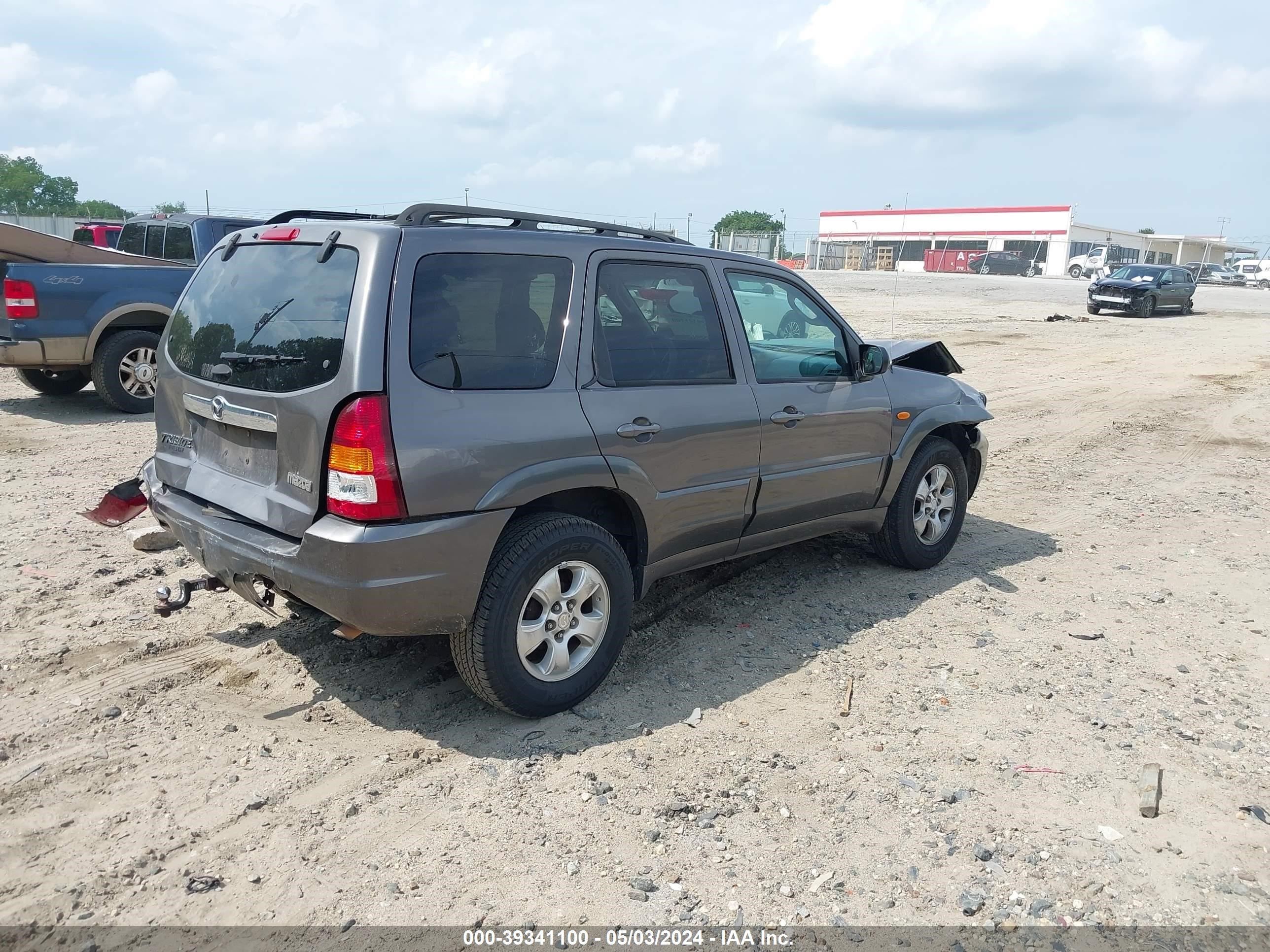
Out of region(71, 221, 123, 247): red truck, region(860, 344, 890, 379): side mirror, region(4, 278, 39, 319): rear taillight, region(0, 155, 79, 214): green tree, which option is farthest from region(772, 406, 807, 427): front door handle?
region(0, 155, 79, 214): green tree

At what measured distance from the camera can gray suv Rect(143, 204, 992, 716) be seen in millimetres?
3307

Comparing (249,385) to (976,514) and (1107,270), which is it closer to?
(976,514)

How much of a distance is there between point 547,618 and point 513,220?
5.53ft

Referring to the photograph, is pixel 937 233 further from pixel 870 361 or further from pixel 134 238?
pixel 870 361

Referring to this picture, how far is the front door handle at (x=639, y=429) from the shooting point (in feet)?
12.8

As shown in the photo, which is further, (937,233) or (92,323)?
(937,233)

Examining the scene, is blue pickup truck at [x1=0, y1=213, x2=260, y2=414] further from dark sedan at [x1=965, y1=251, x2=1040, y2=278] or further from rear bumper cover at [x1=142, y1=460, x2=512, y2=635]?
dark sedan at [x1=965, y1=251, x2=1040, y2=278]

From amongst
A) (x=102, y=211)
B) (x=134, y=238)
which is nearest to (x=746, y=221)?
(x=102, y=211)

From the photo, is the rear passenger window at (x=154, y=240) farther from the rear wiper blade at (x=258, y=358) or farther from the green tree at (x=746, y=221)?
the green tree at (x=746, y=221)

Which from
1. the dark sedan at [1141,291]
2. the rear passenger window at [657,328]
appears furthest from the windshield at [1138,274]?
the rear passenger window at [657,328]

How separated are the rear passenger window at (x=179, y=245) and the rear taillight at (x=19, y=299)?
2237mm

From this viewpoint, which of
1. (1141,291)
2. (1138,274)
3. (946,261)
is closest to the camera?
(1141,291)

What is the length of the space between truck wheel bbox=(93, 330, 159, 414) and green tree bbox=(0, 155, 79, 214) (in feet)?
265

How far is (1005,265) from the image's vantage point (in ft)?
171
